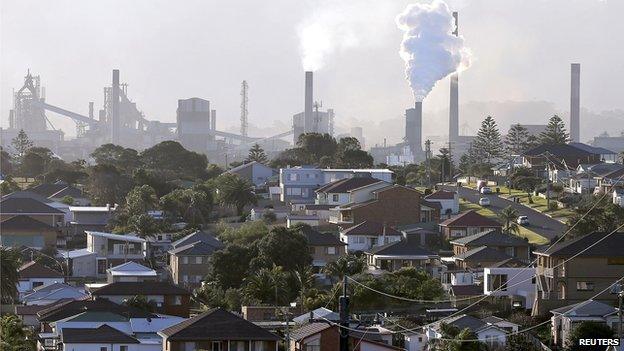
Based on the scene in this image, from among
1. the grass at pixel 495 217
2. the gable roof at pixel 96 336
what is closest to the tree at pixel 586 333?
the gable roof at pixel 96 336

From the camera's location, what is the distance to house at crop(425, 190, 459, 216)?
58.8 meters

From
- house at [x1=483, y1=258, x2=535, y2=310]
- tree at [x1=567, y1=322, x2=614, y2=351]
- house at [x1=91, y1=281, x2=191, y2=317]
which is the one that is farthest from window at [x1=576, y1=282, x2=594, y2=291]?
house at [x1=91, y1=281, x2=191, y2=317]

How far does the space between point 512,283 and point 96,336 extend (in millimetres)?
13120

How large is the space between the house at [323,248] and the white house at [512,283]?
647 centimetres

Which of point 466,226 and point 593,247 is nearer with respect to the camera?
point 593,247

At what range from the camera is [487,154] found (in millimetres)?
83750

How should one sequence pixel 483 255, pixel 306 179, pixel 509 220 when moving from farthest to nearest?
1. pixel 306 179
2. pixel 509 220
3. pixel 483 255

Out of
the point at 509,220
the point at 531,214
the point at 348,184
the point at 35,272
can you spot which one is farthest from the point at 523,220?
the point at 35,272

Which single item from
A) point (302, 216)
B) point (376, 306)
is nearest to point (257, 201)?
point (302, 216)

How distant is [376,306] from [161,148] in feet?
136

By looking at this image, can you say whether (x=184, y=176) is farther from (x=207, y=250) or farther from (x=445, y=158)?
(x=207, y=250)

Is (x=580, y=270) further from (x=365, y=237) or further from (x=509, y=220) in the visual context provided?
(x=509, y=220)

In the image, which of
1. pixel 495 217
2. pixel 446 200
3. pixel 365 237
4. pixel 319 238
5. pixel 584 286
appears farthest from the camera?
pixel 446 200

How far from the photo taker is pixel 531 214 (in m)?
56.6
